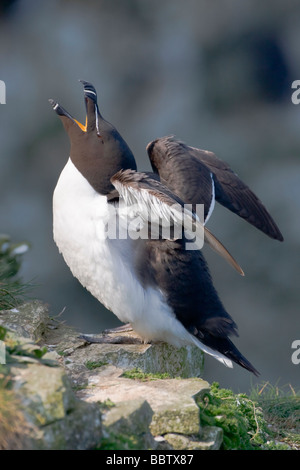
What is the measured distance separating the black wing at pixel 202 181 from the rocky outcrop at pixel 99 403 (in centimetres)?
132

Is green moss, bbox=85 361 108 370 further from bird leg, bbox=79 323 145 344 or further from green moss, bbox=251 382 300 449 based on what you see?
green moss, bbox=251 382 300 449

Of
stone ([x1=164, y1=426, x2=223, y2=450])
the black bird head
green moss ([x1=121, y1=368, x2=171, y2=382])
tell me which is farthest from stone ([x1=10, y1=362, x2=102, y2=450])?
the black bird head

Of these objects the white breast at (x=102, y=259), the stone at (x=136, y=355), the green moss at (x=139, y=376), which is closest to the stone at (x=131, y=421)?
the green moss at (x=139, y=376)

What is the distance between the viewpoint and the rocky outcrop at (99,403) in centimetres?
297

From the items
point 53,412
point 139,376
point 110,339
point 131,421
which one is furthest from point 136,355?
point 53,412

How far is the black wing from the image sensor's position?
5.25 m

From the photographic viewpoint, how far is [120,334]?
5.38m

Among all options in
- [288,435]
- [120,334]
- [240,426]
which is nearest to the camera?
[240,426]

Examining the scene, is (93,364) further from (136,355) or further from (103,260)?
(103,260)

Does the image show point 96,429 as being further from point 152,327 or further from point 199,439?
point 152,327

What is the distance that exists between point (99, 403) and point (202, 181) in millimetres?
2340

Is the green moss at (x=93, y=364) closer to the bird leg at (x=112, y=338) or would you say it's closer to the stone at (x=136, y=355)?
the stone at (x=136, y=355)

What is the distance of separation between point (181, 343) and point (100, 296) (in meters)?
0.69
